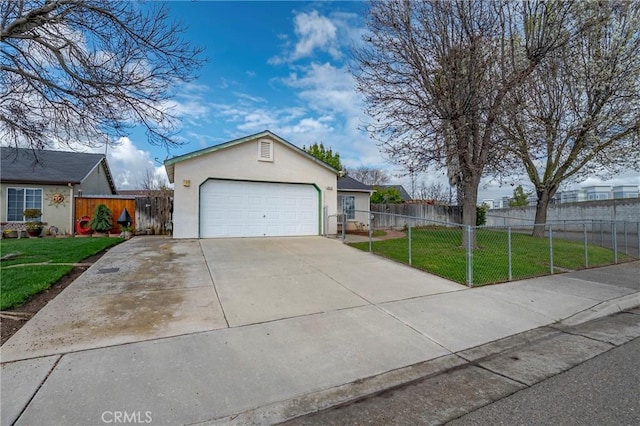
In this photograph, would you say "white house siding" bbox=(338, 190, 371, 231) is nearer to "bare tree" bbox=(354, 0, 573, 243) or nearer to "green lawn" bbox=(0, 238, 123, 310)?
"bare tree" bbox=(354, 0, 573, 243)

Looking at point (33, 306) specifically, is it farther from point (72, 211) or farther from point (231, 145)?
point (72, 211)

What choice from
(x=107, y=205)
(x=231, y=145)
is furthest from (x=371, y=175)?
(x=107, y=205)

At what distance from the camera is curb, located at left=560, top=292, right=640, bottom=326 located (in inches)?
190

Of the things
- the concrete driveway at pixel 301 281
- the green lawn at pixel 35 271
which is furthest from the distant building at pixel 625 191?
the green lawn at pixel 35 271

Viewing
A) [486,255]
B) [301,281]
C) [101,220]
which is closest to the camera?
[301,281]

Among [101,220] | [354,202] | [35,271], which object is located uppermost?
[354,202]

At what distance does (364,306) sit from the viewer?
4.86m

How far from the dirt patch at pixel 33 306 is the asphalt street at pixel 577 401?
16.1ft

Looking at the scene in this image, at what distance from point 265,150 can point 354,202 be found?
7.91m

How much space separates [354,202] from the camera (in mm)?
18875

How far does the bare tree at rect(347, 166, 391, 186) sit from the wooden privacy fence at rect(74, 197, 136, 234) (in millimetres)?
36154

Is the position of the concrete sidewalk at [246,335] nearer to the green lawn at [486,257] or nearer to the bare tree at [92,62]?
the green lawn at [486,257]

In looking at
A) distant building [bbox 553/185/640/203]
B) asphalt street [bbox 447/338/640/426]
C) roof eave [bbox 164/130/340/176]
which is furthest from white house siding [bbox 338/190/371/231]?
distant building [bbox 553/185/640/203]

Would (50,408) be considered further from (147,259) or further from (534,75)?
(534,75)
